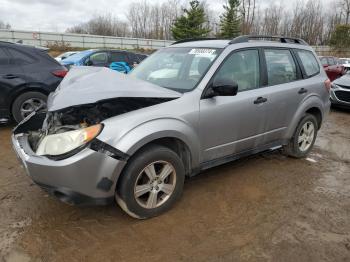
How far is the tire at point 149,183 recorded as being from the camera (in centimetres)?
309

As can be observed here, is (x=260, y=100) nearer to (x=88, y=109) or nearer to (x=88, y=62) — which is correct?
(x=88, y=109)

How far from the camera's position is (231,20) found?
43312 millimetres

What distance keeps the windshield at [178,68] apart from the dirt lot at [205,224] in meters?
1.28

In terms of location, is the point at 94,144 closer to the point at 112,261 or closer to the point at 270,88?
the point at 112,261

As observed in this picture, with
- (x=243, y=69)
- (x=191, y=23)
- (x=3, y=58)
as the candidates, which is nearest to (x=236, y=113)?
(x=243, y=69)

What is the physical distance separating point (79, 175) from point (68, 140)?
314 mm

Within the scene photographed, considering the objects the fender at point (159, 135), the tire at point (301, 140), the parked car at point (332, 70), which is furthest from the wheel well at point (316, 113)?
the parked car at point (332, 70)

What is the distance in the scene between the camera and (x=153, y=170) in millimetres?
3275

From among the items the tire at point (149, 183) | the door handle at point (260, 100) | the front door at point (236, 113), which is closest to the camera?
the tire at point (149, 183)

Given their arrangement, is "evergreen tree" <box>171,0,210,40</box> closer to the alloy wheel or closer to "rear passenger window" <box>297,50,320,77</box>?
"rear passenger window" <box>297,50,320,77</box>

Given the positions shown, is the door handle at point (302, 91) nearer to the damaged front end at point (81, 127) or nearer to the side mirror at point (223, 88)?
the side mirror at point (223, 88)

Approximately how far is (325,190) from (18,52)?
5.77 metres

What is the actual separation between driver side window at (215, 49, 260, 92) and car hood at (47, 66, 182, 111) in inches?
30.1

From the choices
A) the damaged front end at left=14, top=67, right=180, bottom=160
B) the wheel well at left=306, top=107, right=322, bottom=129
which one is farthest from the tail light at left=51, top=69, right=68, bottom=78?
the wheel well at left=306, top=107, right=322, bottom=129
